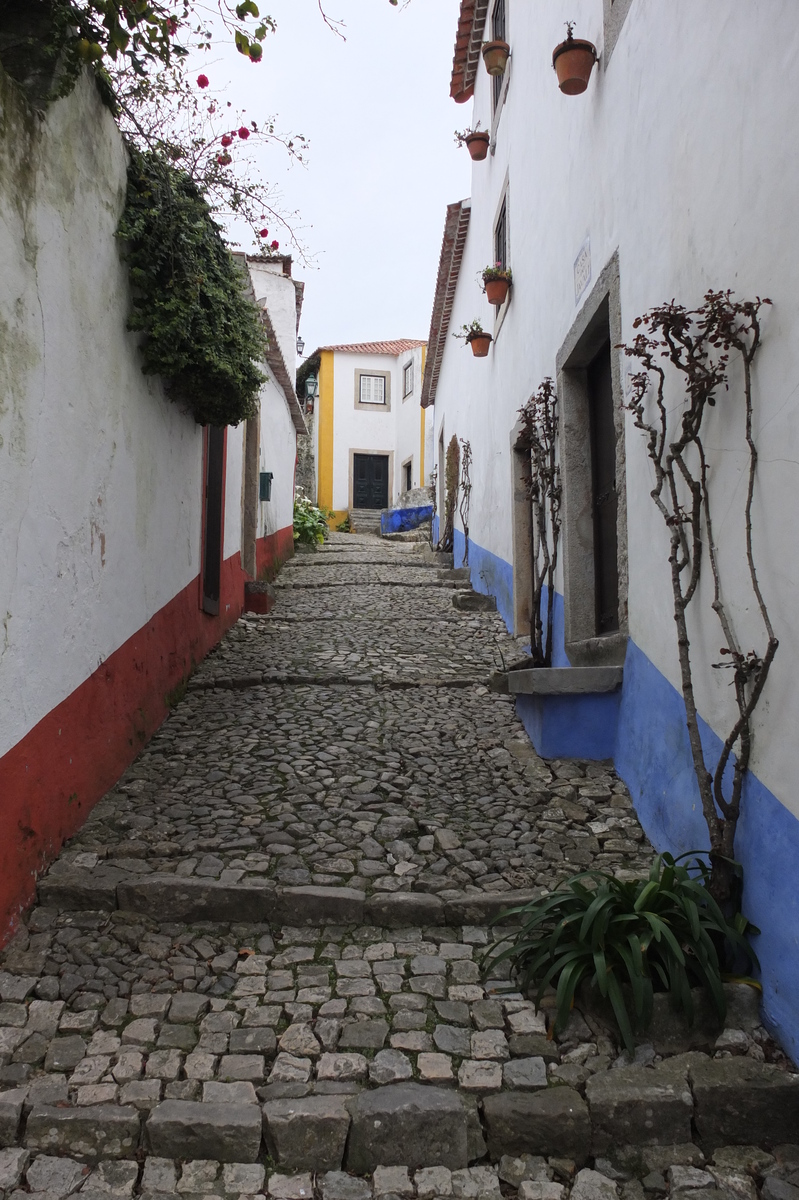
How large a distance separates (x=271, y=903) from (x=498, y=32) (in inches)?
340

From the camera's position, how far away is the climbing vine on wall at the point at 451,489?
40.5ft

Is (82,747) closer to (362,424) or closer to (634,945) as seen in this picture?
(634,945)

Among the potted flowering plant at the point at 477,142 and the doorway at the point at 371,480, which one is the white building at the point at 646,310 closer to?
the potted flowering plant at the point at 477,142

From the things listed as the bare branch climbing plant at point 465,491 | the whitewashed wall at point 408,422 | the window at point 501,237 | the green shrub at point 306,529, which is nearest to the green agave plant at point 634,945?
the window at point 501,237

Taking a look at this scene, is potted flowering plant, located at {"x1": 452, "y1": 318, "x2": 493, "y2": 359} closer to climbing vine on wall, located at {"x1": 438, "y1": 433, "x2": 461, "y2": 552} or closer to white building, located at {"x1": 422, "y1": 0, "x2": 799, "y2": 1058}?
white building, located at {"x1": 422, "y1": 0, "x2": 799, "y2": 1058}

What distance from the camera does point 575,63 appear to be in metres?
4.45

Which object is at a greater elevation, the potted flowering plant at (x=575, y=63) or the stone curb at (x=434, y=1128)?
the potted flowering plant at (x=575, y=63)

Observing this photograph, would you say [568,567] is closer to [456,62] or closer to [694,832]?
[694,832]

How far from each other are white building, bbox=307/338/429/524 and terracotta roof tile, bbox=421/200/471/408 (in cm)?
947

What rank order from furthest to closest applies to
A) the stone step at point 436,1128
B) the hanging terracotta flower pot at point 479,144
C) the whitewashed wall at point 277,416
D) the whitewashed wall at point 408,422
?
the whitewashed wall at point 408,422
the whitewashed wall at point 277,416
the hanging terracotta flower pot at point 479,144
the stone step at point 436,1128

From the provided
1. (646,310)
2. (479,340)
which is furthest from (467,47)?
(646,310)

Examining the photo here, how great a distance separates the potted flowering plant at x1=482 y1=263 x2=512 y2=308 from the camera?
24.7 feet

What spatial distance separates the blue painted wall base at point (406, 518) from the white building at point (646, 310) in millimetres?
12866

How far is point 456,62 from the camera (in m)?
9.73
